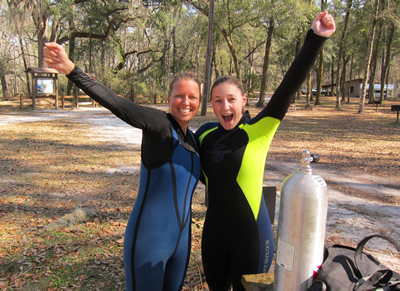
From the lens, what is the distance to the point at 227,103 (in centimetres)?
203

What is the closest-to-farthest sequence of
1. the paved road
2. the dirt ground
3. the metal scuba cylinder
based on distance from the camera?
the metal scuba cylinder, the paved road, the dirt ground

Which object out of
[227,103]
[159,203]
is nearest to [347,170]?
[227,103]

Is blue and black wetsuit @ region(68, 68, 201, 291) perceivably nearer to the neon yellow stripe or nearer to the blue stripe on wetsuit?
the blue stripe on wetsuit

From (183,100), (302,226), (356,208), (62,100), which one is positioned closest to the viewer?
(302,226)

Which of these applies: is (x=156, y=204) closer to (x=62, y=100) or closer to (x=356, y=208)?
(x=356, y=208)

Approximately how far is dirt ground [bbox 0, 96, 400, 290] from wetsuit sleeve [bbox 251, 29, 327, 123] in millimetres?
2774

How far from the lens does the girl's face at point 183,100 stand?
2.01m

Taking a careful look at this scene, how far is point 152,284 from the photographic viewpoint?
1862 millimetres

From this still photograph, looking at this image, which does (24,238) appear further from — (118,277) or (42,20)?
(42,20)

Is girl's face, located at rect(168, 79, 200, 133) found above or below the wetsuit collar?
above

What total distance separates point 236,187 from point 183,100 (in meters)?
0.67

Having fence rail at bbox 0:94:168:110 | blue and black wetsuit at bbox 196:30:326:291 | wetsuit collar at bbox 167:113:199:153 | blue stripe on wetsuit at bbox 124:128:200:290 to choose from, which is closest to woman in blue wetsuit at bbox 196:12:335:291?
blue and black wetsuit at bbox 196:30:326:291

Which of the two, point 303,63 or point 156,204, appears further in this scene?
point 156,204

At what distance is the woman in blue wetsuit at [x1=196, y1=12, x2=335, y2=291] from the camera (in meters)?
2.02
